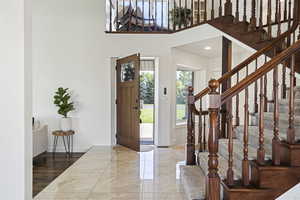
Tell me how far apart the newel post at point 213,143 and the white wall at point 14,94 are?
1.63 m

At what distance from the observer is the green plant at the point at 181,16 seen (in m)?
5.85

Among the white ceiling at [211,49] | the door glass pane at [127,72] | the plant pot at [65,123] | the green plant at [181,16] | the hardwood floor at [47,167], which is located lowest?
the hardwood floor at [47,167]

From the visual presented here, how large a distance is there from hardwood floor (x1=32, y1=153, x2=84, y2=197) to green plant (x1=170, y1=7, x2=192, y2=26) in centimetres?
374

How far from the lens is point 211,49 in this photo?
241 inches

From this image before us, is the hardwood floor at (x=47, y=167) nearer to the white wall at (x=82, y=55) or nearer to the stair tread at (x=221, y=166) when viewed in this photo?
the white wall at (x=82, y=55)

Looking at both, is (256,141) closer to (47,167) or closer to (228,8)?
(228,8)

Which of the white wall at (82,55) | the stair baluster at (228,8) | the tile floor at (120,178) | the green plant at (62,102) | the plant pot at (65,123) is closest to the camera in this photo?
the tile floor at (120,178)

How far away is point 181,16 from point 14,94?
4445 millimetres

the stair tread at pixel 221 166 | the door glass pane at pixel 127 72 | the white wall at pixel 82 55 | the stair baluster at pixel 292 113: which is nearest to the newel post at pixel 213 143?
the stair tread at pixel 221 166

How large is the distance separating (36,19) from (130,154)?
376 centimetres

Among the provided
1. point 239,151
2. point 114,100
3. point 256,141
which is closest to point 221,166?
point 239,151

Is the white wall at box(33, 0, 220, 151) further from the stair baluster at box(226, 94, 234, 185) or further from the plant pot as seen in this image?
the stair baluster at box(226, 94, 234, 185)

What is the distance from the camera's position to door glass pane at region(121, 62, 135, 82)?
19.1 ft

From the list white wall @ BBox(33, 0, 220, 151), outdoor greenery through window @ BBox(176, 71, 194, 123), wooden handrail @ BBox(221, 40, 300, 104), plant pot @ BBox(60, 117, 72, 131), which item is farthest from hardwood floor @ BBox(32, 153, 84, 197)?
outdoor greenery through window @ BBox(176, 71, 194, 123)
